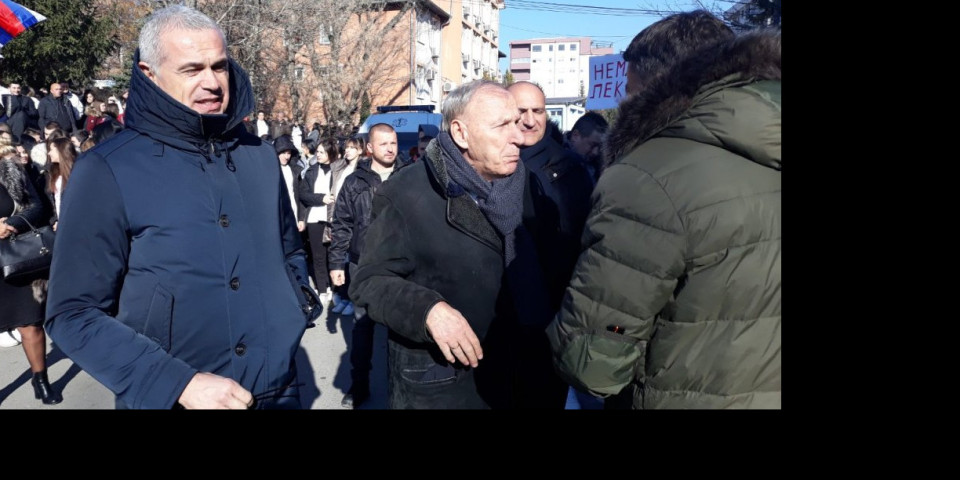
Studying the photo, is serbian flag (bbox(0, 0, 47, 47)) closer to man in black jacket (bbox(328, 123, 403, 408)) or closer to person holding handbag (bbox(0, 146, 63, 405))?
person holding handbag (bbox(0, 146, 63, 405))

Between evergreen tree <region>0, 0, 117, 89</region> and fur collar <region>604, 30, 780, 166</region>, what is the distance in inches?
827

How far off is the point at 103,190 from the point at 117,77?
82.8 ft

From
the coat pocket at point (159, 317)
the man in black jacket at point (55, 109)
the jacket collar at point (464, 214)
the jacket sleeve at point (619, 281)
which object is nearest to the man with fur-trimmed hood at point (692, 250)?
the jacket sleeve at point (619, 281)

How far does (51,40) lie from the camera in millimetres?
19594

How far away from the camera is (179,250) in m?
1.95

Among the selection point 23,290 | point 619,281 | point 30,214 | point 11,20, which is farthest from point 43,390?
point 11,20

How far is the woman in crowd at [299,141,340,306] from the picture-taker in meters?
7.90

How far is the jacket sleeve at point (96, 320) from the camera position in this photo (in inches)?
70.4

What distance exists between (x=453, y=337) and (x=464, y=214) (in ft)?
1.80

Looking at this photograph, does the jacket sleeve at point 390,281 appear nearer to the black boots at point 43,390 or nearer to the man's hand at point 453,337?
the man's hand at point 453,337

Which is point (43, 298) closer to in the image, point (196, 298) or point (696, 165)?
point (196, 298)

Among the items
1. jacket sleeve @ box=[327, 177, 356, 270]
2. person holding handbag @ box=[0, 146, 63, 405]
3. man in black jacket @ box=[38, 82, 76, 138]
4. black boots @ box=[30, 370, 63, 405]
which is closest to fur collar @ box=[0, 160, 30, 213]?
person holding handbag @ box=[0, 146, 63, 405]

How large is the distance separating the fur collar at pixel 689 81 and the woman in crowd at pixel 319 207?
634cm
